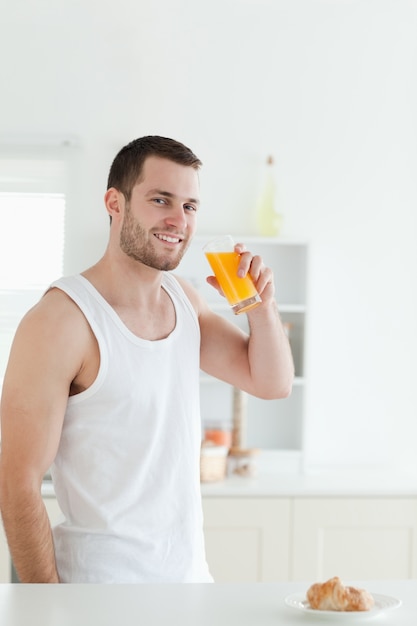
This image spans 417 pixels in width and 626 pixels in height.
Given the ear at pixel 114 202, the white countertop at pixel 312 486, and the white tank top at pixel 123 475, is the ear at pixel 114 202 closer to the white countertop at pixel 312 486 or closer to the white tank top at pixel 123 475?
the white tank top at pixel 123 475

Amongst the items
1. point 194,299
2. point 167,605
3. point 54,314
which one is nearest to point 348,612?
point 167,605

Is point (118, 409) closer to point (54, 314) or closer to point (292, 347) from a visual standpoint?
point (54, 314)

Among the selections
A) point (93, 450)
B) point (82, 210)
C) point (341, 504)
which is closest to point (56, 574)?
point (93, 450)

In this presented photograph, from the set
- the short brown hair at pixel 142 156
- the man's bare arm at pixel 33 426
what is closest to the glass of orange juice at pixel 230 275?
the short brown hair at pixel 142 156

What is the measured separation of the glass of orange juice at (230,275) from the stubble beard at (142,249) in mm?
64

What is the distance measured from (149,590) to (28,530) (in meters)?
0.33

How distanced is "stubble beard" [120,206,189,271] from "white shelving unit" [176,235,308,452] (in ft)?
6.59

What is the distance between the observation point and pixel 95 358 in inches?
72.1

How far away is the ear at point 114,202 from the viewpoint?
200 centimetres

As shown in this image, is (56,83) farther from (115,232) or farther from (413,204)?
(115,232)

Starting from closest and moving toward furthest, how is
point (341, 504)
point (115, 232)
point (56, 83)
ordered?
point (115, 232), point (341, 504), point (56, 83)

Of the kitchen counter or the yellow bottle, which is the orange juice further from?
the yellow bottle

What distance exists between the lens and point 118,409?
182cm

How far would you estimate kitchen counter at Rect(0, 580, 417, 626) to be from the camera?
138cm
